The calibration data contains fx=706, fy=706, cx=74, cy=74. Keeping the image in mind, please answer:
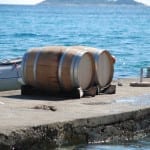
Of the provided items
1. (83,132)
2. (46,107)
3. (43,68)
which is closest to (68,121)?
(83,132)

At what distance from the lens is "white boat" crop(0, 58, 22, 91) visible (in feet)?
52.6

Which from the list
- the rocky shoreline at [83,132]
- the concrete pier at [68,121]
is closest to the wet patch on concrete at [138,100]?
the concrete pier at [68,121]

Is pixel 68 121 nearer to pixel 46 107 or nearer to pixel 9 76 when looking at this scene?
pixel 46 107

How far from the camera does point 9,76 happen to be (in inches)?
640

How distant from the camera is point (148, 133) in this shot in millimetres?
11805

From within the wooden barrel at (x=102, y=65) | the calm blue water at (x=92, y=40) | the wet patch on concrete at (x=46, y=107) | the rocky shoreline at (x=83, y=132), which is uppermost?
the wooden barrel at (x=102, y=65)

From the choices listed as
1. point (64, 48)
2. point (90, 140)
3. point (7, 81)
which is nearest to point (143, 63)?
point (7, 81)

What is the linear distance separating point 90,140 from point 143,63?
25.2 m

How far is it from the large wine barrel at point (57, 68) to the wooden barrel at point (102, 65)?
157mm

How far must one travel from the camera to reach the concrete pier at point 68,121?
10094 mm

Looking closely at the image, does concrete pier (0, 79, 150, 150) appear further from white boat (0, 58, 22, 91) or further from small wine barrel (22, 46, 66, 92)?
white boat (0, 58, 22, 91)

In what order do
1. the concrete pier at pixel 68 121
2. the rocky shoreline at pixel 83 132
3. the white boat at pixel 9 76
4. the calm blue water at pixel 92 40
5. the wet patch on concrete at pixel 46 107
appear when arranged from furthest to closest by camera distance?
the calm blue water at pixel 92 40
the white boat at pixel 9 76
the wet patch on concrete at pixel 46 107
the concrete pier at pixel 68 121
the rocky shoreline at pixel 83 132

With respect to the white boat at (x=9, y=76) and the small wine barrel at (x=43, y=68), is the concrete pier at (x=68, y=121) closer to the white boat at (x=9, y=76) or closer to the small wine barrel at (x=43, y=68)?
the small wine barrel at (x=43, y=68)

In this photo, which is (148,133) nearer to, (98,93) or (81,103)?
(81,103)
